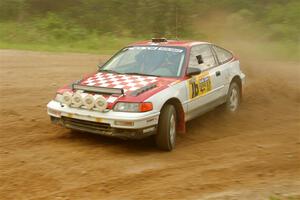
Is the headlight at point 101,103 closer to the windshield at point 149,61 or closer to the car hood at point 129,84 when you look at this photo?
the car hood at point 129,84

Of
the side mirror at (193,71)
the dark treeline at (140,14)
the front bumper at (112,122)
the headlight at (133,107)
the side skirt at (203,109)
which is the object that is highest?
the side mirror at (193,71)

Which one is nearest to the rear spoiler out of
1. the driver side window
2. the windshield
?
the windshield

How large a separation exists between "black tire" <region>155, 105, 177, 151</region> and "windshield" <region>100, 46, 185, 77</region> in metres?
0.82

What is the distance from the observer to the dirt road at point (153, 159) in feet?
18.6

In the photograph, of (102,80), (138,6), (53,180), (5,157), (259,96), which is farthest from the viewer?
(138,6)

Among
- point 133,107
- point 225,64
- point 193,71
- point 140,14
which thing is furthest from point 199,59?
point 140,14

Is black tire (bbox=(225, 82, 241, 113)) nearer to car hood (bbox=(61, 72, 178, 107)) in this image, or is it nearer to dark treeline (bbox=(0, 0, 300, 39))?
car hood (bbox=(61, 72, 178, 107))

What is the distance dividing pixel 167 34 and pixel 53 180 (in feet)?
57.3

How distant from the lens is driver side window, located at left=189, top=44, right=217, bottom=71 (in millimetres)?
8364

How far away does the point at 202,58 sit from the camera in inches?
341

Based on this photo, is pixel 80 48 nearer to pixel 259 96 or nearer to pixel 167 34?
pixel 167 34

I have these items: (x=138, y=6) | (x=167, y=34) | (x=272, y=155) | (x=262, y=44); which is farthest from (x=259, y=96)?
(x=138, y=6)

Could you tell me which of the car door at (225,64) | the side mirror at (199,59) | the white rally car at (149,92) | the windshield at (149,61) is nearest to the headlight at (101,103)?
the white rally car at (149,92)

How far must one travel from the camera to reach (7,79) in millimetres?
11875
